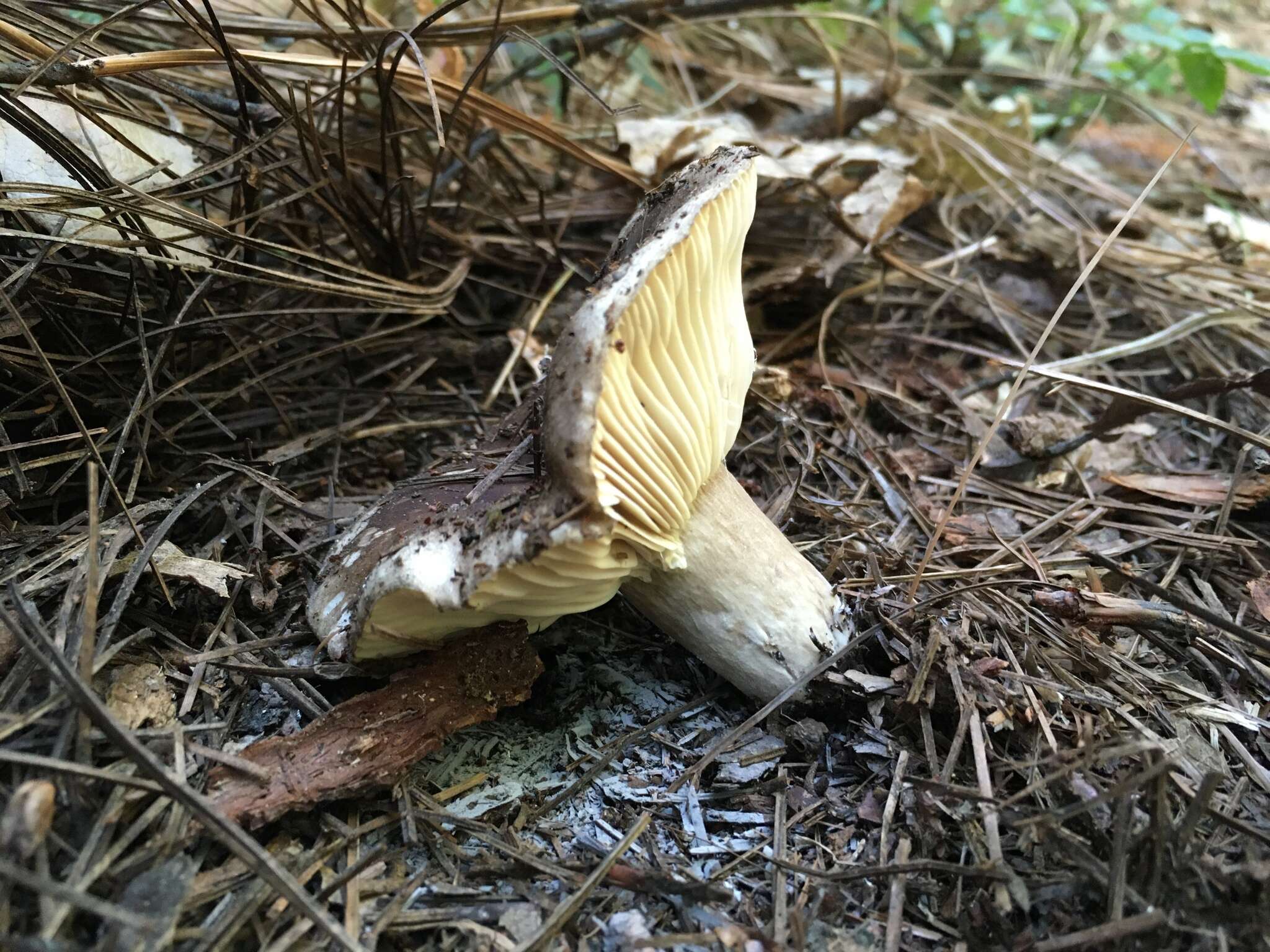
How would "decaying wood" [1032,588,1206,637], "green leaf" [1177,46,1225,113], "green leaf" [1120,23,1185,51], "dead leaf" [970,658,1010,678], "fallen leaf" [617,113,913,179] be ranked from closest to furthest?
"dead leaf" [970,658,1010,678] → "decaying wood" [1032,588,1206,637] → "fallen leaf" [617,113,913,179] → "green leaf" [1177,46,1225,113] → "green leaf" [1120,23,1185,51]

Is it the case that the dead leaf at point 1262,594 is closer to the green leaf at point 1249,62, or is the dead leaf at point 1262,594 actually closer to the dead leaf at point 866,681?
the dead leaf at point 866,681

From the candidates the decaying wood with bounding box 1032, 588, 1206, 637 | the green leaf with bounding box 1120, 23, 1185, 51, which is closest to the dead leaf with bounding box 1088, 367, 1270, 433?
the decaying wood with bounding box 1032, 588, 1206, 637

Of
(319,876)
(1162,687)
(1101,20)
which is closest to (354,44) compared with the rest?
(319,876)

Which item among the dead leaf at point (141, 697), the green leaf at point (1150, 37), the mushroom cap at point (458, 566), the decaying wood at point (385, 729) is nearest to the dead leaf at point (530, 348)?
the mushroom cap at point (458, 566)

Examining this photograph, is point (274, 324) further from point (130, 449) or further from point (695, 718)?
point (695, 718)

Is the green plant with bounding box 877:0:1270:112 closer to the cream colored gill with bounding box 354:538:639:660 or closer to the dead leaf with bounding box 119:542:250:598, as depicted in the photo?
the cream colored gill with bounding box 354:538:639:660

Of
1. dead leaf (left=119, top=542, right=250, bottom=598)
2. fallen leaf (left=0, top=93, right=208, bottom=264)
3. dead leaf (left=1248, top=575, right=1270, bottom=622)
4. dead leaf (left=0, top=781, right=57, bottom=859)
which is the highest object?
fallen leaf (left=0, top=93, right=208, bottom=264)
